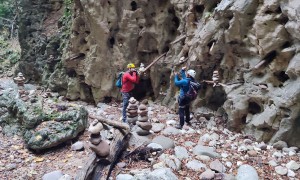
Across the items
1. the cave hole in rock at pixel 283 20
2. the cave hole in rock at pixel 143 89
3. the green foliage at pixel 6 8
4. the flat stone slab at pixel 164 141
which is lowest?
the flat stone slab at pixel 164 141

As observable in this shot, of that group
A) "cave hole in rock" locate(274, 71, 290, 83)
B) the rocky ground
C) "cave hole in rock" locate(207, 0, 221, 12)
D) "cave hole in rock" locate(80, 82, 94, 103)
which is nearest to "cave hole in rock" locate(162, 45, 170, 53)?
"cave hole in rock" locate(207, 0, 221, 12)

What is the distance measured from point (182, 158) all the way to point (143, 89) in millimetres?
6378

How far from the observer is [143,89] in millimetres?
12688

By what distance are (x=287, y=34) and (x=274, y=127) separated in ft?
7.19

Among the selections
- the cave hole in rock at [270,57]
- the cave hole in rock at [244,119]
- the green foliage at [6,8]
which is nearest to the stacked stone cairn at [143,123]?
the cave hole in rock at [244,119]

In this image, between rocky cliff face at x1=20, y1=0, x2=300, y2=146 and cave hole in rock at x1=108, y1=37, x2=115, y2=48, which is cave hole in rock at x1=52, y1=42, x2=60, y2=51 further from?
cave hole in rock at x1=108, y1=37, x2=115, y2=48

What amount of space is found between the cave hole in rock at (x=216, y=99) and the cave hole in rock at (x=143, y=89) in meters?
3.58

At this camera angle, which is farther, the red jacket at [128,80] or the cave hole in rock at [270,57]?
the red jacket at [128,80]

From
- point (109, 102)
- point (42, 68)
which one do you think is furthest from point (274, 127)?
point (42, 68)

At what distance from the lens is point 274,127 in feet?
22.8

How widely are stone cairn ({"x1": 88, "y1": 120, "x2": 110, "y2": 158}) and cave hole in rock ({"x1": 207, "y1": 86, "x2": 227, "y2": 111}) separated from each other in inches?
181

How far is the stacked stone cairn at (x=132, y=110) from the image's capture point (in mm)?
8055

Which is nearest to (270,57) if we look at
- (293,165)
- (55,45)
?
(293,165)

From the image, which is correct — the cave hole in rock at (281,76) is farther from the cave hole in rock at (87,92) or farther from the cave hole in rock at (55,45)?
the cave hole in rock at (55,45)
